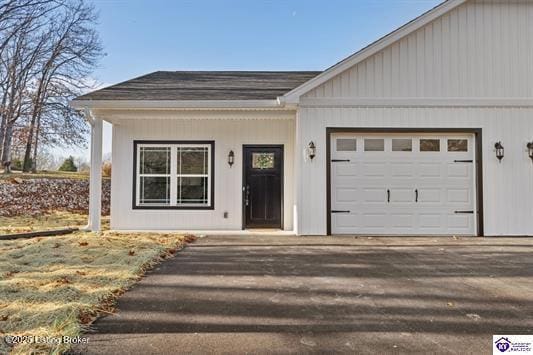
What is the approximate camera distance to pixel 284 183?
28.7 feet

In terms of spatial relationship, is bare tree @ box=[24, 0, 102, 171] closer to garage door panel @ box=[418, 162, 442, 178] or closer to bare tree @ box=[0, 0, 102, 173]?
bare tree @ box=[0, 0, 102, 173]

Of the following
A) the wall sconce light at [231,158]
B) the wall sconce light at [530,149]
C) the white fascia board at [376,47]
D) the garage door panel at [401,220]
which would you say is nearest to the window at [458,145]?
the wall sconce light at [530,149]

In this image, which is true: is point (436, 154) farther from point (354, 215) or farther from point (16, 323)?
point (16, 323)

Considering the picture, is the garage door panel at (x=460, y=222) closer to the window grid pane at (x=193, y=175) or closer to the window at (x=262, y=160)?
the window at (x=262, y=160)

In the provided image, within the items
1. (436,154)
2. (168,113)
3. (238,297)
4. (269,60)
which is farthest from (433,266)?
(269,60)

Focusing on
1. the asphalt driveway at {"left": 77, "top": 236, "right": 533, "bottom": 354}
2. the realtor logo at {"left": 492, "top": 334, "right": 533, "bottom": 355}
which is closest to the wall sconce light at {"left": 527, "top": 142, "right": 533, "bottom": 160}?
the asphalt driveway at {"left": 77, "top": 236, "right": 533, "bottom": 354}

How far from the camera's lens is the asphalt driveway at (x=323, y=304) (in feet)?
8.69

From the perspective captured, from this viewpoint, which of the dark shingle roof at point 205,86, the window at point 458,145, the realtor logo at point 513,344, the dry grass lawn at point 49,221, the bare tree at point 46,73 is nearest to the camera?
the realtor logo at point 513,344

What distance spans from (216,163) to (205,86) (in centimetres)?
222

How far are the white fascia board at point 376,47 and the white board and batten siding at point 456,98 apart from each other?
0.16 meters

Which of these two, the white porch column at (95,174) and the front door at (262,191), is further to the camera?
the front door at (262,191)

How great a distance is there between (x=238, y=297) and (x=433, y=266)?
319 centimetres

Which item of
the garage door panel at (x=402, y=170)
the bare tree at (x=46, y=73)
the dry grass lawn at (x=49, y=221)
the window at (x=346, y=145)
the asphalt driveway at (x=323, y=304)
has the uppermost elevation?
the bare tree at (x=46, y=73)

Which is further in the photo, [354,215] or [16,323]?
[354,215]
